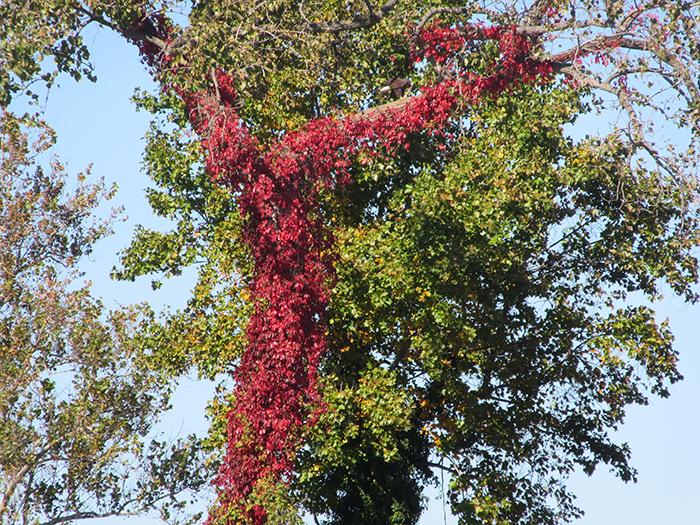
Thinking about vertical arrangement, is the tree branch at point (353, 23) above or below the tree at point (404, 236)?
above

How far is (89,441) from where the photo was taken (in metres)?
17.7

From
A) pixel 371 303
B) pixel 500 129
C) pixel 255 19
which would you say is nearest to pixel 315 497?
pixel 371 303

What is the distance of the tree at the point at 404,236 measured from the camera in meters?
15.0

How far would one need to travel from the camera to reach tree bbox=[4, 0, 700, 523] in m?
15.0

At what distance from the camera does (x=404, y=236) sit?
1606 centimetres

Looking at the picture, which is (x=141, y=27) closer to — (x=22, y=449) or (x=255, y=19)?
(x=255, y=19)

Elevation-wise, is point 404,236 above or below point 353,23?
below

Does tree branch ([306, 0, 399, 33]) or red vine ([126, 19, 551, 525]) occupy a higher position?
tree branch ([306, 0, 399, 33])

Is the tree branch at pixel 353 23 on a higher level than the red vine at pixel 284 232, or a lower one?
higher

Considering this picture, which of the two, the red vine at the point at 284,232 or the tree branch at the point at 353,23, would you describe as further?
the tree branch at the point at 353,23

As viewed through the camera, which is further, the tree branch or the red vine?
the tree branch

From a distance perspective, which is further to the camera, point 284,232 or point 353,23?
point 353,23

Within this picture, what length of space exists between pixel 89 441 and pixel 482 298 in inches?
406

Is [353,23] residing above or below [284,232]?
above
